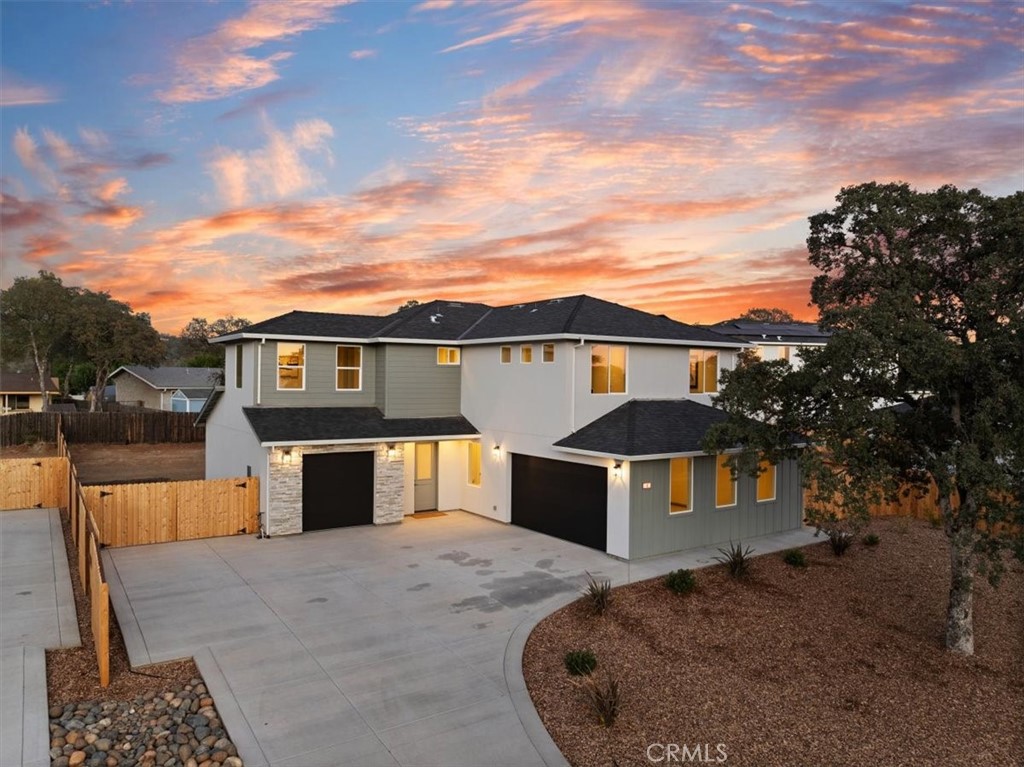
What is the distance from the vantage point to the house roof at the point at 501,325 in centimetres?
1630

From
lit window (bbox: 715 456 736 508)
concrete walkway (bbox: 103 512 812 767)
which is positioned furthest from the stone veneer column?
lit window (bbox: 715 456 736 508)

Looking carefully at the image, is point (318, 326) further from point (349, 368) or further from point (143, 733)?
point (143, 733)

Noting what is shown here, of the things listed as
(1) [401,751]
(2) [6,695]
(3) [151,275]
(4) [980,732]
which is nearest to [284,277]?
(3) [151,275]

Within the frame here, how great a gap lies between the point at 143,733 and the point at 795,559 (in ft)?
39.8

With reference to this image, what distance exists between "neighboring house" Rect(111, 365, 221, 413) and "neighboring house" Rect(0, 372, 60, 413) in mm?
6977

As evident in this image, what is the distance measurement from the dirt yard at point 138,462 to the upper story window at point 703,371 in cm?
1933

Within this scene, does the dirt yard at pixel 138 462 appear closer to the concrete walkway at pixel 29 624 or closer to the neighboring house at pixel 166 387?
the concrete walkway at pixel 29 624

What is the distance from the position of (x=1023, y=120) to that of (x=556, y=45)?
9.58 metres

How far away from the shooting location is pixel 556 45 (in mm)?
14320

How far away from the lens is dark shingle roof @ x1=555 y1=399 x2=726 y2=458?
13.8 metres

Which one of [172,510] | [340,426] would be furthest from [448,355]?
[172,510]

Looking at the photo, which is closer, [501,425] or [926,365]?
[926,365]

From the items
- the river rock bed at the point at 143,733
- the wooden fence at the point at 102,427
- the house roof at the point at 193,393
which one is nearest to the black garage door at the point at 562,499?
the river rock bed at the point at 143,733

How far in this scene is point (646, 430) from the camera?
14641 mm
